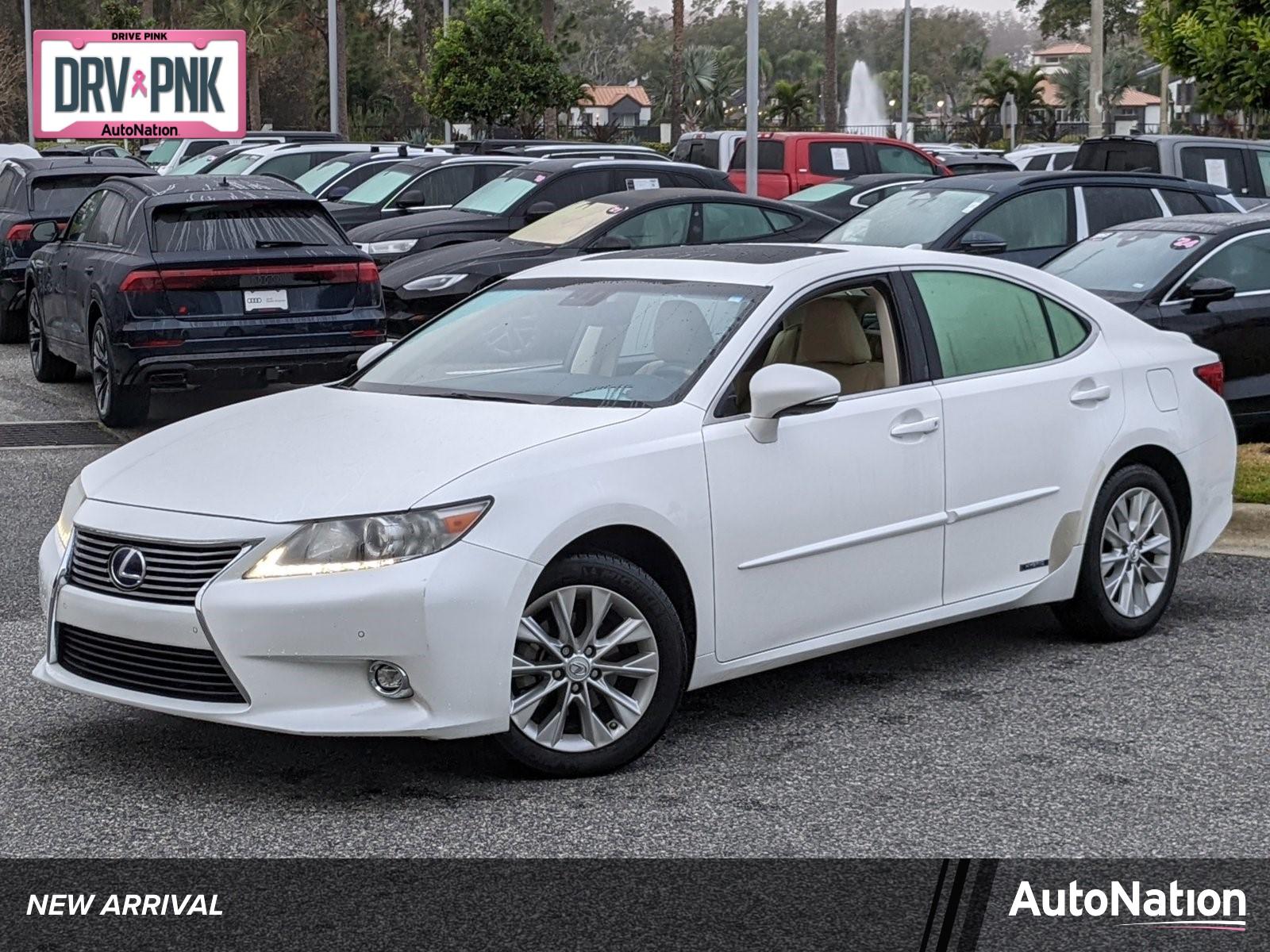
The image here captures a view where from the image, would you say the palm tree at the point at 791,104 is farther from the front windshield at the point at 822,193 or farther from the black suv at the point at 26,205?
the black suv at the point at 26,205

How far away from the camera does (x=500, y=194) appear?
58.7 ft

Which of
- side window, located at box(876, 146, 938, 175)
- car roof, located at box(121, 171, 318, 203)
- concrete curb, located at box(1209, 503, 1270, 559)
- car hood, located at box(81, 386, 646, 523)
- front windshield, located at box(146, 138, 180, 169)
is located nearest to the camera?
car hood, located at box(81, 386, 646, 523)

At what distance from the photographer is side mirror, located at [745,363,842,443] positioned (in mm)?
5641

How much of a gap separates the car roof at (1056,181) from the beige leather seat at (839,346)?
25.8ft

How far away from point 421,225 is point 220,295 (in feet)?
18.7

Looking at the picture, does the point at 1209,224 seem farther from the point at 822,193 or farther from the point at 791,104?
the point at 791,104

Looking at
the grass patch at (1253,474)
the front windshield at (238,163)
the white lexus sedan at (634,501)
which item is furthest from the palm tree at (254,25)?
the white lexus sedan at (634,501)

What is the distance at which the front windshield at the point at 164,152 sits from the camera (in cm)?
3616

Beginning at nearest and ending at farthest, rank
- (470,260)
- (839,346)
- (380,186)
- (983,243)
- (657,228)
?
(839,346)
(983,243)
(470,260)
(657,228)
(380,186)

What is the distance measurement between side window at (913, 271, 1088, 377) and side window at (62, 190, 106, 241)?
8806mm

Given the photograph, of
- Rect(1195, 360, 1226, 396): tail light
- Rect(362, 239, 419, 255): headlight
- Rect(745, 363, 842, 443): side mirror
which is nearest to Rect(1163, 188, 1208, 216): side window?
Rect(362, 239, 419, 255): headlight

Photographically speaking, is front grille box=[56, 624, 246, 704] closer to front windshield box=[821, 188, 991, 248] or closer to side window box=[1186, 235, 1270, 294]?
side window box=[1186, 235, 1270, 294]

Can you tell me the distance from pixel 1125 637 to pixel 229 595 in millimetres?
3523

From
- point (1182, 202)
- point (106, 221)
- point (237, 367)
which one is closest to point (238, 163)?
point (106, 221)
